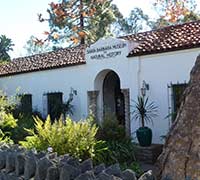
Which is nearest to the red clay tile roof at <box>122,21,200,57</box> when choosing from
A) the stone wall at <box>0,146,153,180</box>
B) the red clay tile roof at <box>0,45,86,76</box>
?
the red clay tile roof at <box>0,45,86,76</box>

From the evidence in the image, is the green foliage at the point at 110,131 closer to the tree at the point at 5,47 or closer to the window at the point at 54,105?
the window at the point at 54,105

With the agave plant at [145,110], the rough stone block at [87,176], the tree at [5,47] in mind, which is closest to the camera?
the rough stone block at [87,176]

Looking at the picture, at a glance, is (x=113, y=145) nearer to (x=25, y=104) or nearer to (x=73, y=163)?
(x=73, y=163)

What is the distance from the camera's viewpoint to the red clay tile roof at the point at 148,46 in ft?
46.8

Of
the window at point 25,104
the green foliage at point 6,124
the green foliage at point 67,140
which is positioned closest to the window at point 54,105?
the window at point 25,104

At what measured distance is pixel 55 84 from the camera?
19.3m

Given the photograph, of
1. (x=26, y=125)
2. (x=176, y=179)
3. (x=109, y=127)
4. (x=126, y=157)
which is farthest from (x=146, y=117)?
(x=176, y=179)

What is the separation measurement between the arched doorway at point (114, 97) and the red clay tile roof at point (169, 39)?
8.45 ft

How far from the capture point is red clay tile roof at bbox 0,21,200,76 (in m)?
14.3

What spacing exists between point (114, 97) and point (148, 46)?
4.47 metres

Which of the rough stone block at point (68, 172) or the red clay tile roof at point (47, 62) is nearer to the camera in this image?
the rough stone block at point (68, 172)

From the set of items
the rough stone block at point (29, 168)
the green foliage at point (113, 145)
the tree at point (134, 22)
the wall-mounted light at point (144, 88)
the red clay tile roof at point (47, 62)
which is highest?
the tree at point (134, 22)

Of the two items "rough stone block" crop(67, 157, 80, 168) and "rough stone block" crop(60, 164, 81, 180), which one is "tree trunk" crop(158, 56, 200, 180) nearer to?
"rough stone block" crop(67, 157, 80, 168)

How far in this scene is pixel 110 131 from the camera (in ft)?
43.2
